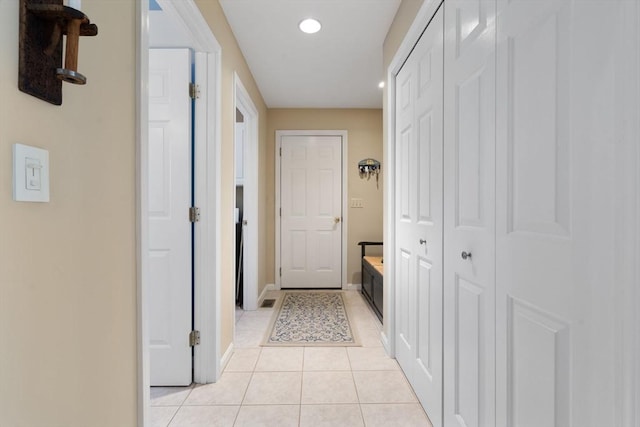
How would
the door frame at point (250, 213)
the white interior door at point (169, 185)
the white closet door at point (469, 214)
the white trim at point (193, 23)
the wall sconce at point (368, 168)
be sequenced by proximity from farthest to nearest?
1. the wall sconce at point (368, 168)
2. the door frame at point (250, 213)
3. the white interior door at point (169, 185)
4. the white trim at point (193, 23)
5. the white closet door at point (469, 214)

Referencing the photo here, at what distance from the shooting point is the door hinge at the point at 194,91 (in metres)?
2.02

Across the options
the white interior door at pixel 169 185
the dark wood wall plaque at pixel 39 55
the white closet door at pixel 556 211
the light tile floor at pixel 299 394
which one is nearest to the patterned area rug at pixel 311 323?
the light tile floor at pixel 299 394

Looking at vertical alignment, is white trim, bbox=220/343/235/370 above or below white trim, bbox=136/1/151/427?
below

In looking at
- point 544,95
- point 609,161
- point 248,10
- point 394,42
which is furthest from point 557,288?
point 248,10

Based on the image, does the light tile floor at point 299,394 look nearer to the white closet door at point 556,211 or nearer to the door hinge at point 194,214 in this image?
the white closet door at point 556,211

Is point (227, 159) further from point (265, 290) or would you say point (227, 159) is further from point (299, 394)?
point (265, 290)

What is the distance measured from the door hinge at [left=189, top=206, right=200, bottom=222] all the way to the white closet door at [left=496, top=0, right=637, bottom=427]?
1626 millimetres

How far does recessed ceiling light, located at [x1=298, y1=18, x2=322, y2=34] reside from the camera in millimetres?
2422

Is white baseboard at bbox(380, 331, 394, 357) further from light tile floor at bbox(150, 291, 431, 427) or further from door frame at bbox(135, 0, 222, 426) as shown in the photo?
door frame at bbox(135, 0, 222, 426)

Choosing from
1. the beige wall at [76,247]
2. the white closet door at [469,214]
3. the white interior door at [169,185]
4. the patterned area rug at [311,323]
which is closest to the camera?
the beige wall at [76,247]

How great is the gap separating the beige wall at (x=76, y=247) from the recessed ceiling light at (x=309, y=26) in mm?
1576

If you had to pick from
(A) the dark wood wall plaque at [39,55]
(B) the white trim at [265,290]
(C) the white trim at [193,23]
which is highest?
(C) the white trim at [193,23]

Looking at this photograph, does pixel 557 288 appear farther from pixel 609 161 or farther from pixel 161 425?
pixel 161 425

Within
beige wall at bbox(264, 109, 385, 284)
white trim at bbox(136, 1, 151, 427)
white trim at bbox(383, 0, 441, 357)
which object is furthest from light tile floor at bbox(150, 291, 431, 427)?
beige wall at bbox(264, 109, 385, 284)
